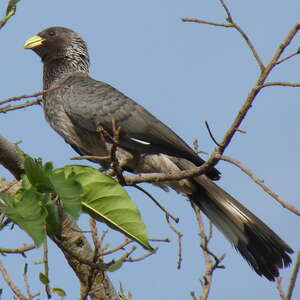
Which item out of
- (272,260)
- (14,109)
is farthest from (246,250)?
(14,109)

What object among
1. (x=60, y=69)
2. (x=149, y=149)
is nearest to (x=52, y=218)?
(x=149, y=149)

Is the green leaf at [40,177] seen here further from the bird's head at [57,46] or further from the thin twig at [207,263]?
the bird's head at [57,46]

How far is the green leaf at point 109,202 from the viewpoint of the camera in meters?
2.89

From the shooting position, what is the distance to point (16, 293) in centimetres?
317

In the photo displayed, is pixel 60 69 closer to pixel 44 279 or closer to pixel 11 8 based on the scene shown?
pixel 11 8

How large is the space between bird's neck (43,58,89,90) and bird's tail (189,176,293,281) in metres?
1.98

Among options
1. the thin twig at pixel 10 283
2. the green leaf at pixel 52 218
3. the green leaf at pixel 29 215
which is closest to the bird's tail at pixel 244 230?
the thin twig at pixel 10 283

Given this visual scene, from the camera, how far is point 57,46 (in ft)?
22.0

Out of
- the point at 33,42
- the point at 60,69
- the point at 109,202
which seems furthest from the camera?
the point at 33,42

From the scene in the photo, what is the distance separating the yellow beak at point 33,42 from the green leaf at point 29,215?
175 inches

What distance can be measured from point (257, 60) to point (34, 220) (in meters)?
1.22

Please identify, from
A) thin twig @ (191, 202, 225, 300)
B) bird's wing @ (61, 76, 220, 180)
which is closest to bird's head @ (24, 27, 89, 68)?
bird's wing @ (61, 76, 220, 180)

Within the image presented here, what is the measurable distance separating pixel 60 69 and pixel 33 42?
0.51 meters

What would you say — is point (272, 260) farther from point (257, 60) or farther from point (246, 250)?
point (257, 60)
